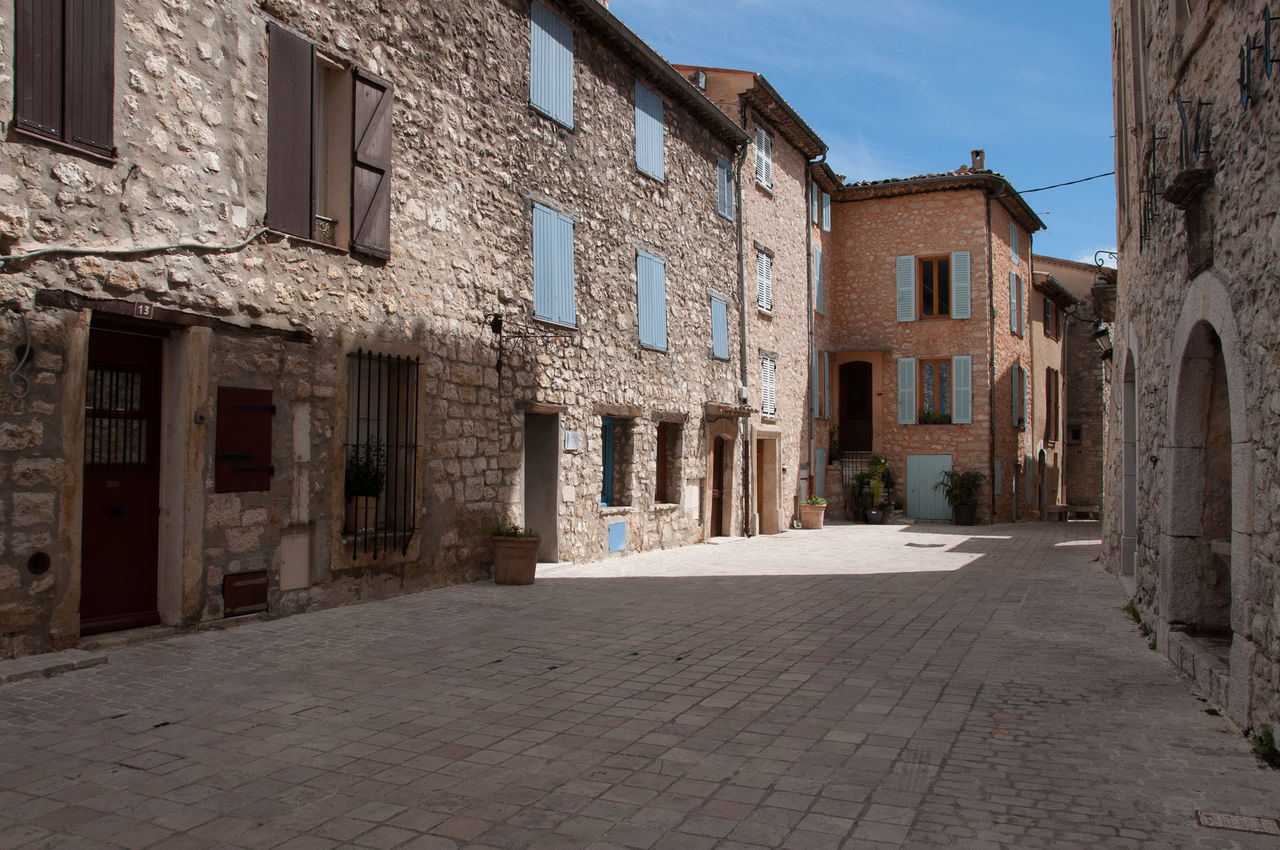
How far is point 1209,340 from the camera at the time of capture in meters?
5.53

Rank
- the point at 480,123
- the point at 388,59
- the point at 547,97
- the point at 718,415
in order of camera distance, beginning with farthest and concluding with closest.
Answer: the point at 718,415, the point at 547,97, the point at 480,123, the point at 388,59

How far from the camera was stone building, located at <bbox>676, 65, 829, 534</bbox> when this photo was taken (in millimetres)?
17688

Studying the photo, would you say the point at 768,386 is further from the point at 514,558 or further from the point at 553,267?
the point at 514,558

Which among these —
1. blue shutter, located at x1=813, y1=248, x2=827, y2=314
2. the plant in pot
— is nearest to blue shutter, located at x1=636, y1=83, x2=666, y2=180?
the plant in pot

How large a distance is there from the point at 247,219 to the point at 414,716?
14.1 feet

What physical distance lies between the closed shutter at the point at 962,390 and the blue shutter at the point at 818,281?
380 cm

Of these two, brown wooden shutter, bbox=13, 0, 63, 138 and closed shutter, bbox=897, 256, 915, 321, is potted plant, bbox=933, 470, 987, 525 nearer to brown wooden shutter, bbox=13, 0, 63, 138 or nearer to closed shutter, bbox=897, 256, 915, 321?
closed shutter, bbox=897, 256, 915, 321

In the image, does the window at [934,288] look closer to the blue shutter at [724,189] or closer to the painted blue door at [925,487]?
the painted blue door at [925,487]

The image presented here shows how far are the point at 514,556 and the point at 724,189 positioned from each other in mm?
9637

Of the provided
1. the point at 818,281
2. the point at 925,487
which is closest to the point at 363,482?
the point at 818,281

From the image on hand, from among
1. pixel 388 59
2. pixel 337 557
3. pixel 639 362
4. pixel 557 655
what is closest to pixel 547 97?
pixel 388 59

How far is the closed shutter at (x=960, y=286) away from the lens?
23.2 metres

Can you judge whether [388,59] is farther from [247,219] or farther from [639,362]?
Result: [639,362]

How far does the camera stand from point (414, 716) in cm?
462
